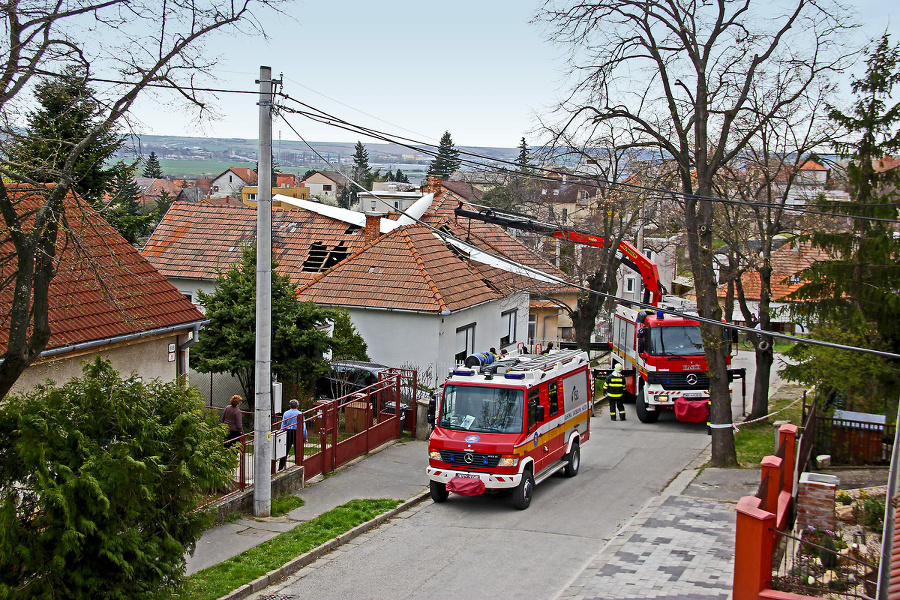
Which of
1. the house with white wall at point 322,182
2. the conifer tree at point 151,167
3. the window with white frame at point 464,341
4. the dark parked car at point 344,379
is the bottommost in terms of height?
the dark parked car at point 344,379

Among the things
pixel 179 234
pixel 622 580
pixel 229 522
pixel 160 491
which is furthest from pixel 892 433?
pixel 179 234

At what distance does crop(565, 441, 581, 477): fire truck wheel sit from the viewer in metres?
17.0

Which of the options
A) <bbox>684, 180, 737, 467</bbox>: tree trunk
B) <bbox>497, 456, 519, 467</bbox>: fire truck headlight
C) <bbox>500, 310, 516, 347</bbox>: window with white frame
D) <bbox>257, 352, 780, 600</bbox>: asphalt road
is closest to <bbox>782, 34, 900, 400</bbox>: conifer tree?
<bbox>684, 180, 737, 467</bbox>: tree trunk

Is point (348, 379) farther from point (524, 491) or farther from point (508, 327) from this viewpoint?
point (508, 327)

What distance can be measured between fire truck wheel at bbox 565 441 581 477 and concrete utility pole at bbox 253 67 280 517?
6.62 metres

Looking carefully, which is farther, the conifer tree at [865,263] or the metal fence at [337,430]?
the conifer tree at [865,263]

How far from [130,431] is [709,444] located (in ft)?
52.4

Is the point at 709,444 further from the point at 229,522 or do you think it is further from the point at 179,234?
the point at 179,234

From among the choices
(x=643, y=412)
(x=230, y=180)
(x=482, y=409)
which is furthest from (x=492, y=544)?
(x=230, y=180)

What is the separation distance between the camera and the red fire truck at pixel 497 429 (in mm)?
14164

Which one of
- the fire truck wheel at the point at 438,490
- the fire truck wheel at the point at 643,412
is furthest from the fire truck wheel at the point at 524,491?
the fire truck wheel at the point at 643,412

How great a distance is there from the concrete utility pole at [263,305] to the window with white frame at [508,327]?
57.4 ft

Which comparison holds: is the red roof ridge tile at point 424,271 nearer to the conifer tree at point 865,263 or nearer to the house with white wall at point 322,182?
the conifer tree at point 865,263

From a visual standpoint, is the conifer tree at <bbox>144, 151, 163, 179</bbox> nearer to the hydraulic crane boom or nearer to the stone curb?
the stone curb
